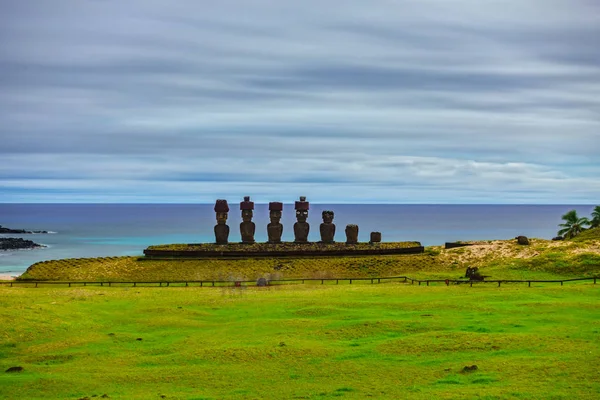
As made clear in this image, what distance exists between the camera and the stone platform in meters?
73.4

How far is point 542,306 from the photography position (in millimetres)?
42719

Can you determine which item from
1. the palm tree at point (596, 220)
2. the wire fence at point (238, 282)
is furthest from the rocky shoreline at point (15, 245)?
the palm tree at point (596, 220)

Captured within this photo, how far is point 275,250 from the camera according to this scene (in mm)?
74812

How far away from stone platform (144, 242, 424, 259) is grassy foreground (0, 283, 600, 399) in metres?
23.1

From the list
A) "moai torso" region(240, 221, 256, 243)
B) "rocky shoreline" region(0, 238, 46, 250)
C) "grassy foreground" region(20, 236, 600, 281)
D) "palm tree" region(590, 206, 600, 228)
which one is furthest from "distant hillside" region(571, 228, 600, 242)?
"rocky shoreline" region(0, 238, 46, 250)

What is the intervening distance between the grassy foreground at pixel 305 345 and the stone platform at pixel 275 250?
75.8ft

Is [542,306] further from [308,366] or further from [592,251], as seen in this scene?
[592,251]

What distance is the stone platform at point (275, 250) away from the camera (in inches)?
2889

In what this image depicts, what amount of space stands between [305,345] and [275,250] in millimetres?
41203

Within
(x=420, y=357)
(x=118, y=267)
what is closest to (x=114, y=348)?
(x=420, y=357)

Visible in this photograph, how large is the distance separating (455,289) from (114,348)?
87.3ft

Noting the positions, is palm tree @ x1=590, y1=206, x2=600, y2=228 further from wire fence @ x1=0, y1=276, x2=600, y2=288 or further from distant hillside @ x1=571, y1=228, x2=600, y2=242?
wire fence @ x1=0, y1=276, x2=600, y2=288

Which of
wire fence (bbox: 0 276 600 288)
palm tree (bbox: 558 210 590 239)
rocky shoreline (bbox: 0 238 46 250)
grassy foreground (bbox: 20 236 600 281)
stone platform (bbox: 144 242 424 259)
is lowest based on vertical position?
wire fence (bbox: 0 276 600 288)

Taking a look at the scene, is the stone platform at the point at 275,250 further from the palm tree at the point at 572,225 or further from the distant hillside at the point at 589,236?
the palm tree at the point at 572,225
